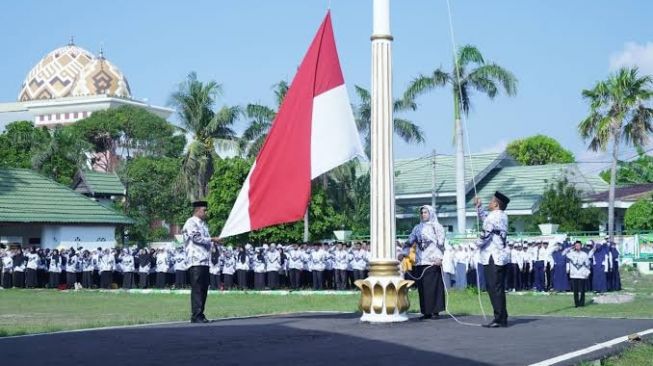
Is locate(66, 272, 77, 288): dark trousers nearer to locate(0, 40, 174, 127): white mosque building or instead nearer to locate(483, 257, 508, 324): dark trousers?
locate(483, 257, 508, 324): dark trousers

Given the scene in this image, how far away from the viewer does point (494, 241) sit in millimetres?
13172

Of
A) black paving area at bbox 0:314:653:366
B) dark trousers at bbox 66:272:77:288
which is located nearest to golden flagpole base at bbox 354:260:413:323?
black paving area at bbox 0:314:653:366

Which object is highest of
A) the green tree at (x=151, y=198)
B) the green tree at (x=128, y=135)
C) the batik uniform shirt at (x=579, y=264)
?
the green tree at (x=128, y=135)

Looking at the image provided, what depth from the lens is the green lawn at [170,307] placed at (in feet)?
53.2

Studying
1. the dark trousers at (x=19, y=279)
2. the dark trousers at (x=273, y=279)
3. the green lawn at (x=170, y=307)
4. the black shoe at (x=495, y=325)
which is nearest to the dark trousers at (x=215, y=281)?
the dark trousers at (x=273, y=279)

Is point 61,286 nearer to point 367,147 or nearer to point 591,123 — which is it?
point 367,147

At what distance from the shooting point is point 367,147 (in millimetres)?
41438

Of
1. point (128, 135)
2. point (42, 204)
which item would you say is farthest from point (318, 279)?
point (128, 135)

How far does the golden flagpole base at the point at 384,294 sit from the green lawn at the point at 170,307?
3.03 meters

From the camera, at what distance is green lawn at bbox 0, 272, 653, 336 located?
1622cm

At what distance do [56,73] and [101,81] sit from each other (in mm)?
6796

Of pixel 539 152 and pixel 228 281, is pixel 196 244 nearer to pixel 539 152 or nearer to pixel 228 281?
pixel 228 281

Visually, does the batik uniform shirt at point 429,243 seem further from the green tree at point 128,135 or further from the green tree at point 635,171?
the green tree at point 635,171

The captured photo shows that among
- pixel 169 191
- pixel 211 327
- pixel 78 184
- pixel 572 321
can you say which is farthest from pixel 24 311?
pixel 169 191
